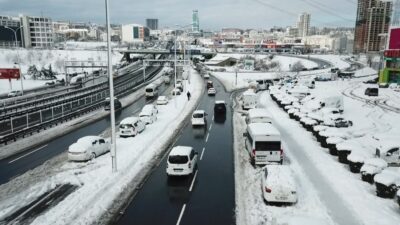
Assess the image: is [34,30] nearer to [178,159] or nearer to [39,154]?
[39,154]

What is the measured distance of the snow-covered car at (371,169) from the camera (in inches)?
792

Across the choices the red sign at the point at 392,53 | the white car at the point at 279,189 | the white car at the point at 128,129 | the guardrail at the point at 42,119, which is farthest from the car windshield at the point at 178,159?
the red sign at the point at 392,53

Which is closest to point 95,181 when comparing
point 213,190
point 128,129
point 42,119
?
point 213,190

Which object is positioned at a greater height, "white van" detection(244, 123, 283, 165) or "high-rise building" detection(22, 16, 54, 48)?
"high-rise building" detection(22, 16, 54, 48)

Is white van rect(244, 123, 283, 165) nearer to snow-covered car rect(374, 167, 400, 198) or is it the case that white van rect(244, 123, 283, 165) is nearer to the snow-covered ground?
snow-covered car rect(374, 167, 400, 198)

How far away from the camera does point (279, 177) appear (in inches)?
701

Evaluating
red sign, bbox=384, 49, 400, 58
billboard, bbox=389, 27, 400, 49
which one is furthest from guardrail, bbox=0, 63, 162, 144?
billboard, bbox=389, 27, 400, 49

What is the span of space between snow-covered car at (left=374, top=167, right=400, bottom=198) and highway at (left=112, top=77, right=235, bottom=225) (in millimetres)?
7341

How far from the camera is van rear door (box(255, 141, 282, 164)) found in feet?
75.4

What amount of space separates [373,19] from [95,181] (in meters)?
184

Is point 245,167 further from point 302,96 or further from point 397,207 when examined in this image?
point 302,96

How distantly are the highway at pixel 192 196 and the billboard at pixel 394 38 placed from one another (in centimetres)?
6161

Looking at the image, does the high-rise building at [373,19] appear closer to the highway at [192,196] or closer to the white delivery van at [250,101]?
the white delivery van at [250,101]

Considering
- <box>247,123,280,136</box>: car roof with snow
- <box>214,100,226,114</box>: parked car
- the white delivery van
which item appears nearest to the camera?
<box>247,123,280,136</box>: car roof with snow
